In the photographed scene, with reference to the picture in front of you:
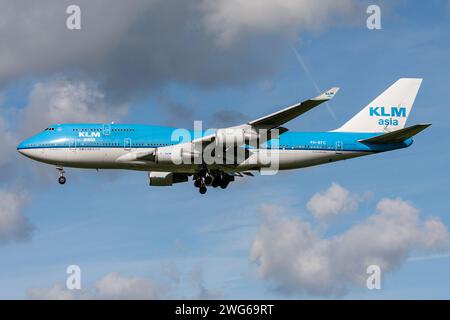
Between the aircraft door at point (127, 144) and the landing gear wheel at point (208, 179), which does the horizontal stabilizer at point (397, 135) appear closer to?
the landing gear wheel at point (208, 179)

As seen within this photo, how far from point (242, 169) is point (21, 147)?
18.7 m

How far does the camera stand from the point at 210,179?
213 feet

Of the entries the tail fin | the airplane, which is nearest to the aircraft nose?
the airplane

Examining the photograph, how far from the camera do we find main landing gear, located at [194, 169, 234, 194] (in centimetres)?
6512

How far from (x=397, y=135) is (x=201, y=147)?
17297 millimetres

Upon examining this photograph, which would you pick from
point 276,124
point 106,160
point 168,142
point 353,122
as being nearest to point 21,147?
point 106,160

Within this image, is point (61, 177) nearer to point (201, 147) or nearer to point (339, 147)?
point (201, 147)

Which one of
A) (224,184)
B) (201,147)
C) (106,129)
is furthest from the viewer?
(224,184)

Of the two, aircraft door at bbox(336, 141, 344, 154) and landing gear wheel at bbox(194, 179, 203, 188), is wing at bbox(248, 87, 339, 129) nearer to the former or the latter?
landing gear wheel at bbox(194, 179, 203, 188)

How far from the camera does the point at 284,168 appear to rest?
224 ft

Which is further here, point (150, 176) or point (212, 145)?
point (150, 176)

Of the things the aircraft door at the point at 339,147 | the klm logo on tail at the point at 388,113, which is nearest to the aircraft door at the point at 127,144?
the aircraft door at the point at 339,147

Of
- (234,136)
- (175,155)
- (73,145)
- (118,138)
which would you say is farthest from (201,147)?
(73,145)

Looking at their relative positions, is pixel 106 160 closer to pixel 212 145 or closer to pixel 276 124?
pixel 212 145
